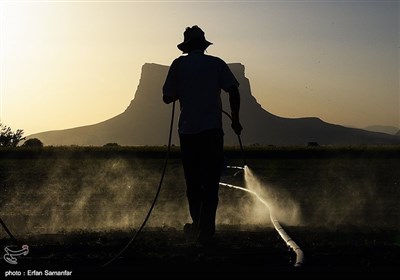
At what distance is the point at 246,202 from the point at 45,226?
20.5 ft

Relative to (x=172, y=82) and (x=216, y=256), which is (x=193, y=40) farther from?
(x=216, y=256)

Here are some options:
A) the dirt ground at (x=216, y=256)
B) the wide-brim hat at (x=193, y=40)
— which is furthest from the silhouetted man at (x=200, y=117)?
the dirt ground at (x=216, y=256)

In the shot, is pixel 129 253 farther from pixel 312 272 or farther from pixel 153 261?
pixel 312 272

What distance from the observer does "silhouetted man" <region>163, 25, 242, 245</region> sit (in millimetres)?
9516

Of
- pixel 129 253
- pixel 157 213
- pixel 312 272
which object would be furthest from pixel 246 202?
pixel 312 272

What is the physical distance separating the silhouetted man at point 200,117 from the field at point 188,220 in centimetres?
55

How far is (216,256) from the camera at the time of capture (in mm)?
7875

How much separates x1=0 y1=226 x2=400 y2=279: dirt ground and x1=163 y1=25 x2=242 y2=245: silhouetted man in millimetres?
531

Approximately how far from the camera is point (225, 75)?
9.63m

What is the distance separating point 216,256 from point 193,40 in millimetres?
2869

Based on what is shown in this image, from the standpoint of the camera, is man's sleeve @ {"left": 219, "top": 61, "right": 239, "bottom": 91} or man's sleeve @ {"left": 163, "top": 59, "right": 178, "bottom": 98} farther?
man's sleeve @ {"left": 163, "top": 59, "right": 178, "bottom": 98}

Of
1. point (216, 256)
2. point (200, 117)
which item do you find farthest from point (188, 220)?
point (216, 256)

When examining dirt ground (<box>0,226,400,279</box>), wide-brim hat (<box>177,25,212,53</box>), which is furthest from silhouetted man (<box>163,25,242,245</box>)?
dirt ground (<box>0,226,400,279</box>)

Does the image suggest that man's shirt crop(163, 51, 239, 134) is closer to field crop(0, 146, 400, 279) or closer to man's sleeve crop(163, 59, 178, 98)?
man's sleeve crop(163, 59, 178, 98)
